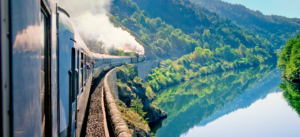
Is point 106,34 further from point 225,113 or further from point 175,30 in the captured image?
point 175,30

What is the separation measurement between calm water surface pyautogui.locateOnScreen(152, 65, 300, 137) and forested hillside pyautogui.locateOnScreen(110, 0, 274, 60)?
110 ft

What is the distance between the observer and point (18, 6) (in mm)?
1436

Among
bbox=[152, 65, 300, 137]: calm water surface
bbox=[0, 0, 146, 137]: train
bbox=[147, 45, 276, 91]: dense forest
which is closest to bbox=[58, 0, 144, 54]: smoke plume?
bbox=[147, 45, 276, 91]: dense forest

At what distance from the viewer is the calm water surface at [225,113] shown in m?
21.8

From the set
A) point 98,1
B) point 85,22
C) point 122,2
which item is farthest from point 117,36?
point 122,2

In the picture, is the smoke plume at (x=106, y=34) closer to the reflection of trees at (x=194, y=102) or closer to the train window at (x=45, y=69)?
the reflection of trees at (x=194, y=102)

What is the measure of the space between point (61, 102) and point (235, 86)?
158ft

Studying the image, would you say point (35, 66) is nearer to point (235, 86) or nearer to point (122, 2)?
point (235, 86)

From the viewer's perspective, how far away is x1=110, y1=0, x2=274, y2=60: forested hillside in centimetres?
9518

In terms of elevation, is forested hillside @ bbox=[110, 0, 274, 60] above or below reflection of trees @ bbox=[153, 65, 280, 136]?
above

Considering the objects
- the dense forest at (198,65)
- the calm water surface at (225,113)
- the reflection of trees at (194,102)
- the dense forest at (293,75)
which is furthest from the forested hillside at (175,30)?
the dense forest at (293,75)

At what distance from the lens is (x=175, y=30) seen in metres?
129

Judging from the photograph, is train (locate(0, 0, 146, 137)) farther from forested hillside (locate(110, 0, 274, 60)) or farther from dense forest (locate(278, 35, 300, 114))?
forested hillside (locate(110, 0, 274, 60))

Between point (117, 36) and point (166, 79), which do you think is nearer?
point (166, 79)
